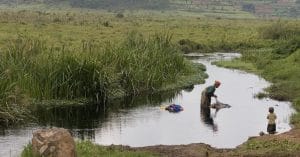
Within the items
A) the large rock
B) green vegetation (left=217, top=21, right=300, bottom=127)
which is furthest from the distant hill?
the large rock

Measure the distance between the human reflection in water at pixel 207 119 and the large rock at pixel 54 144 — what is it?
10.5 meters

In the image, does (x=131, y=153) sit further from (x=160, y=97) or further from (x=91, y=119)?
(x=160, y=97)

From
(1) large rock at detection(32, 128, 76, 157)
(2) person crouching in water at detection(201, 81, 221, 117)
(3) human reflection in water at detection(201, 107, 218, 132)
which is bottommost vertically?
(3) human reflection in water at detection(201, 107, 218, 132)

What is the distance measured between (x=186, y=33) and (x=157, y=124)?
4664 centimetres

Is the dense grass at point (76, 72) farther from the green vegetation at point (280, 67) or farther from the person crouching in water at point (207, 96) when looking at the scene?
the green vegetation at point (280, 67)

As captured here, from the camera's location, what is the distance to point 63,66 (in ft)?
90.3

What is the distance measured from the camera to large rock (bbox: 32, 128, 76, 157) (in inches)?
558

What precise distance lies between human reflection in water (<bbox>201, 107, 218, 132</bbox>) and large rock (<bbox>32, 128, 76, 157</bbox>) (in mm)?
10468

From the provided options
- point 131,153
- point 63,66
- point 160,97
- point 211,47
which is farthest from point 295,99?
point 211,47

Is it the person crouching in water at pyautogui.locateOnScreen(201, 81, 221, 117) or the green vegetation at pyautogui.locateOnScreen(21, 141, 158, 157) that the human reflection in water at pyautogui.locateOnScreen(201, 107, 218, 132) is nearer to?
the person crouching in water at pyautogui.locateOnScreen(201, 81, 221, 117)

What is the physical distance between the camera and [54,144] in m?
14.2

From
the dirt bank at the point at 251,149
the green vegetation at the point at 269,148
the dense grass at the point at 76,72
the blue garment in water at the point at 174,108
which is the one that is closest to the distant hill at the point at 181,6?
the dense grass at the point at 76,72

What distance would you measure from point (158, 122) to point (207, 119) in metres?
2.50

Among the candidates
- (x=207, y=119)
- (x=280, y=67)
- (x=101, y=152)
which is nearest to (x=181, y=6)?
(x=280, y=67)
